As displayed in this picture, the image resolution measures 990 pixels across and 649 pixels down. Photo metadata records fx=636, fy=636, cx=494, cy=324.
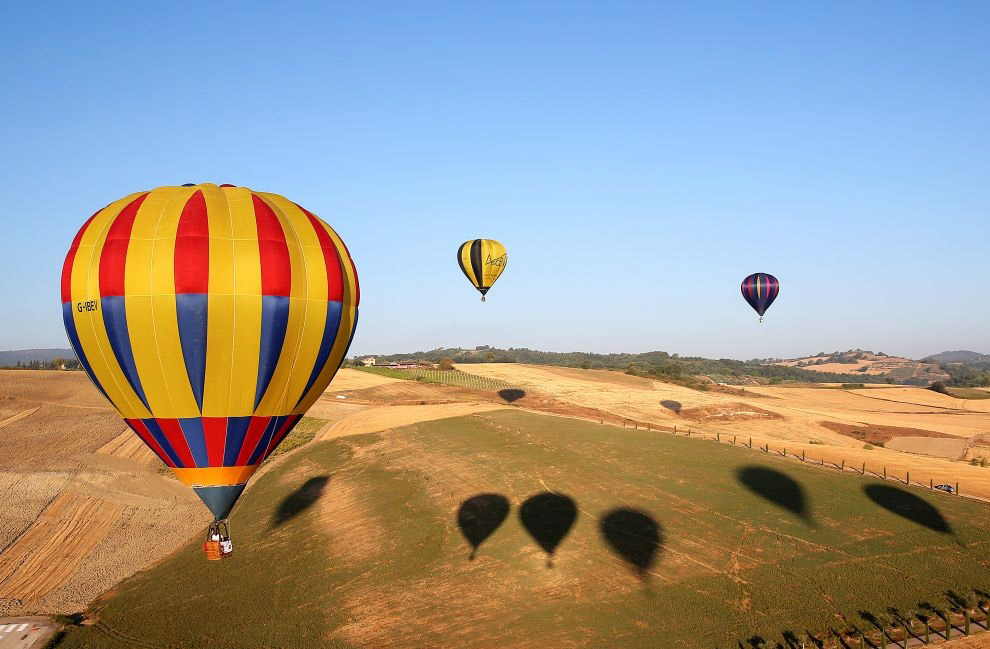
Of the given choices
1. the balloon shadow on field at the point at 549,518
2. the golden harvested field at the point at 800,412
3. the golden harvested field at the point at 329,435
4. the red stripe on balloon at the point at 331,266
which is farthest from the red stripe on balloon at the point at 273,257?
the golden harvested field at the point at 800,412

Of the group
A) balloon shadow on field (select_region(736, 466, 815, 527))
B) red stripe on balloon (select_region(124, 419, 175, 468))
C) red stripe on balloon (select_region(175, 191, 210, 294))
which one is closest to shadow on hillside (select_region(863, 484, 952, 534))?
balloon shadow on field (select_region(736, 466, 815, 527))

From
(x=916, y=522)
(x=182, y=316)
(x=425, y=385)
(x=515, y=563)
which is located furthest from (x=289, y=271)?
(x=425, y=385)

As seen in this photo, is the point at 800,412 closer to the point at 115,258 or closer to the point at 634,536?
the point at 634,536

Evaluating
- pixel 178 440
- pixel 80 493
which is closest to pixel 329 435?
pixel 80 493

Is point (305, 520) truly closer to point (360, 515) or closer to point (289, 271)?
point (360, 515)

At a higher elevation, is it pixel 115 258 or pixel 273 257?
pixel 273 257

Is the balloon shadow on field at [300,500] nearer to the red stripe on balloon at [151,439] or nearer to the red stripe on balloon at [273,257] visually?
the red stripe on balloon at [151,439]
